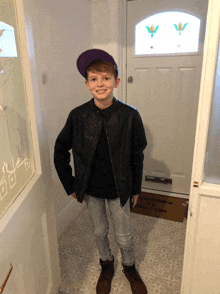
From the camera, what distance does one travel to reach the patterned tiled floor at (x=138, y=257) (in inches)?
60.3

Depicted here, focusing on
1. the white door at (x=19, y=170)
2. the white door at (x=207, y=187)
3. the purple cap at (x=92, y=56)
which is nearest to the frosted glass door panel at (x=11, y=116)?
the white door at (x=19, y=170)

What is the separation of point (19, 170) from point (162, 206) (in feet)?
5.69

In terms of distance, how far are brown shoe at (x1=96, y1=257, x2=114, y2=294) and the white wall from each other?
0.56m

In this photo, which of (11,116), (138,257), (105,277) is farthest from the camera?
(138,257)

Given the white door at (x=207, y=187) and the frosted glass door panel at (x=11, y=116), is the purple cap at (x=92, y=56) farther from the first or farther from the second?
the white door at (x=207, y=187)

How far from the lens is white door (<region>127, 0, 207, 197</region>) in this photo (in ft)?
7.12

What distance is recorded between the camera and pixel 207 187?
1.07 m

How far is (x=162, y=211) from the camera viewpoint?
2279mm

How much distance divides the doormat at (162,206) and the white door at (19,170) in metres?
1.27

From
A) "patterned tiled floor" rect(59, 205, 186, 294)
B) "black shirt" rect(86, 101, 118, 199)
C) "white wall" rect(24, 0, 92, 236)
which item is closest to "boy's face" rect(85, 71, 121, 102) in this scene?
"black shirt" rect(86, 101, 118, 199)

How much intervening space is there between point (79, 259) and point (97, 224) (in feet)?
1.63

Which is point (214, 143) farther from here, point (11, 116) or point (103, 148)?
point (11, 116)

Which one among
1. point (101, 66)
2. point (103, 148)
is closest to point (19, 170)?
point (103, 148)

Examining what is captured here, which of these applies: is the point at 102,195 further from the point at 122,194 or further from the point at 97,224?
the point at 97,224
